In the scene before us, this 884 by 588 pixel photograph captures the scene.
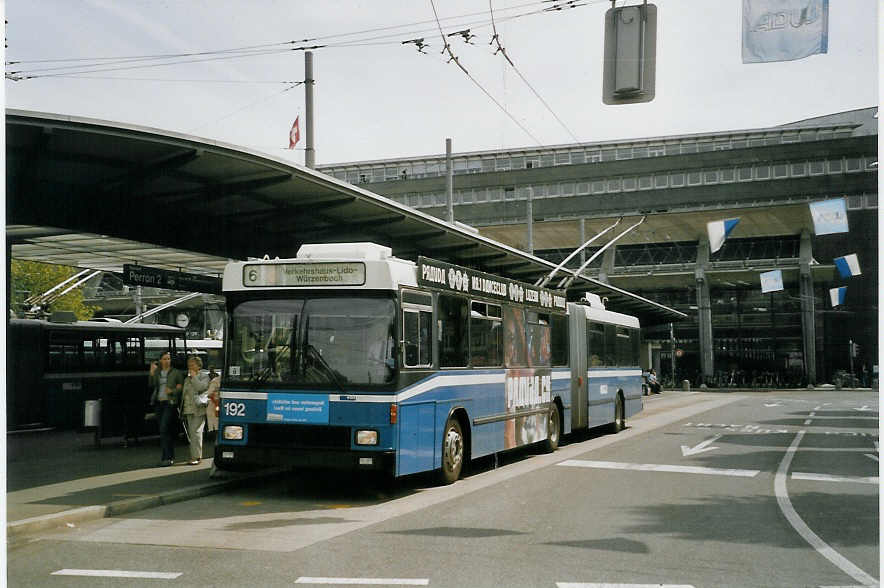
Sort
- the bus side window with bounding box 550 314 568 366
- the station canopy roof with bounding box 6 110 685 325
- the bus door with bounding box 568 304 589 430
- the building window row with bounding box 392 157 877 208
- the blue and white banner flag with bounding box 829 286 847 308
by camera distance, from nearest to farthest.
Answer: the station canopy roof with bounding box 6 110 685 325, the bus side window with bounding box 550 314 568 366, the bus door with bounding box 568 304 589 430, the blue and white banner flag with bounding box 829 286 847 308, the building window row with bounding box 392 157 877 208

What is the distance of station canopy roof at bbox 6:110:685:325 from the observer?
11.9m

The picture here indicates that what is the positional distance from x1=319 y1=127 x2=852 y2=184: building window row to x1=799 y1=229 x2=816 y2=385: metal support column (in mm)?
7135

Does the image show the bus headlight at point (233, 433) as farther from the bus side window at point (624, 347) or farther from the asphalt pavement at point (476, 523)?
the bus side window at point (624, 347)

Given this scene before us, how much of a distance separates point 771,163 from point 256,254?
4808 centimetres

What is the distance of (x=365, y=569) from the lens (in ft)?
24.1

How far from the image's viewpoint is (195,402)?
1442 cm

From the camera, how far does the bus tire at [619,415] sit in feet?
76.3

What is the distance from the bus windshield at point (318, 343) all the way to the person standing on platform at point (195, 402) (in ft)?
9.11

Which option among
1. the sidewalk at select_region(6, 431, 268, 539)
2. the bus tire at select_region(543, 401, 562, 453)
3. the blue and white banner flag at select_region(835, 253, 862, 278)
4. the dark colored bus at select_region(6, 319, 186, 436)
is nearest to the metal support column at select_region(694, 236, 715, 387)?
the blue and white banner flag at select_region(835, 253, 862, 278)

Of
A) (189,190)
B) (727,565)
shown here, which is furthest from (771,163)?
(727,565)

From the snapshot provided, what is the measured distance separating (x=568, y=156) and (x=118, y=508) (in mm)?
66588

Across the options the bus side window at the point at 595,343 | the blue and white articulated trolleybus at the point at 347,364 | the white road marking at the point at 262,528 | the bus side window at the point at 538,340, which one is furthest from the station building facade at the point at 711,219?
the white road marking at the point at 262,528

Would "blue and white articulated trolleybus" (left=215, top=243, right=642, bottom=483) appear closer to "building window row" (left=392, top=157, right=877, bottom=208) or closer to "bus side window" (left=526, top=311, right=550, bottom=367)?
"bus side window" (left=526, top=311, right=550, bottom=367)

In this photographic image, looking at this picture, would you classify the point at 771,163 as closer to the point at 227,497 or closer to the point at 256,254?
the point at 256,254
